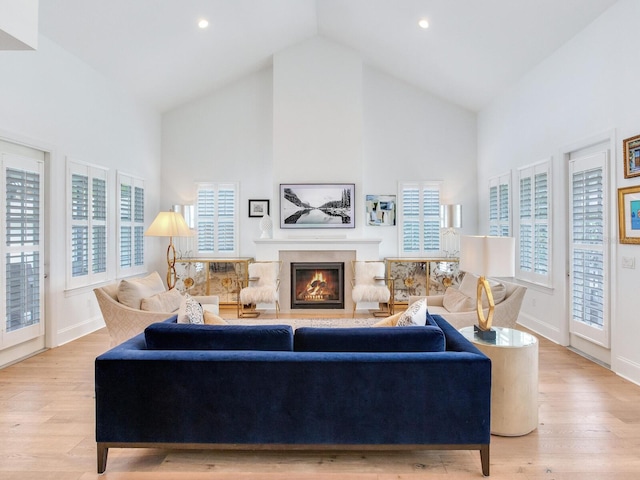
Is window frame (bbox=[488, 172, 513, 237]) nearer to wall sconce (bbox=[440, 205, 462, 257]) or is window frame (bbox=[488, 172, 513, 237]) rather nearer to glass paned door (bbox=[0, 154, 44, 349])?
wall sconce (bbox=[440, 205, 462, 257])

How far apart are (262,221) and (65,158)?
10.0 feet

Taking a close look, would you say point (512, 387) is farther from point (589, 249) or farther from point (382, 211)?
point (382, 211)

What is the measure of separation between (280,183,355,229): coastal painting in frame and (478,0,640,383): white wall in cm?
252

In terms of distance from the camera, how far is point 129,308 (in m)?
3.68

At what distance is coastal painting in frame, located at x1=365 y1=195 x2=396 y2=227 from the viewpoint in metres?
7.33

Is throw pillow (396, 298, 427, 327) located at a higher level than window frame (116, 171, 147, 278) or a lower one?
lower

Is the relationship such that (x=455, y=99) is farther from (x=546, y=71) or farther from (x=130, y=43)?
(x=130, y=43)

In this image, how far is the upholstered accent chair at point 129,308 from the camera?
3637 millimetres

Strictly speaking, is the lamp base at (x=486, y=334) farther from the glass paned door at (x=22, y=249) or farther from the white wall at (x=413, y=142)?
the white wall at (x=413, y=142)

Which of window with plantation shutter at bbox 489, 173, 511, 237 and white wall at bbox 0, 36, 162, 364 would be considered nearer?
white wall at bbox 0, 36, 162, 364

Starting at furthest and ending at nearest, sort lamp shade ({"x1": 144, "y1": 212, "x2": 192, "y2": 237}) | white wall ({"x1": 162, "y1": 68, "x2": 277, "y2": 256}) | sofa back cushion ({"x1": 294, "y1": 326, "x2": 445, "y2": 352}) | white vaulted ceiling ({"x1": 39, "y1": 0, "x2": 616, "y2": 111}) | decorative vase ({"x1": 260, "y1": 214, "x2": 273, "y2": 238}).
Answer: white wall ({"x1": 162, "y1": 68, "x2": 277, "y2": 256})
decorative vase ({"x1": 260, "y1": 214, "x2": 273, "y2": 238})
lamp shade ({"x1": 144, "y1": 212, "x2": 192, "y2": 237})
white vaulted ceiling ({"x1": 39, "y1": 0, "x2": 616, "y2": 111})
sofa back cushion ({"x1": 294, "y1": 326, "x2": 445, "y2": 352})

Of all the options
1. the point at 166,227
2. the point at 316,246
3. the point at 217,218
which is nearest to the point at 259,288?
the point at 316,246

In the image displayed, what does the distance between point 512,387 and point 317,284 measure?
4371 mm

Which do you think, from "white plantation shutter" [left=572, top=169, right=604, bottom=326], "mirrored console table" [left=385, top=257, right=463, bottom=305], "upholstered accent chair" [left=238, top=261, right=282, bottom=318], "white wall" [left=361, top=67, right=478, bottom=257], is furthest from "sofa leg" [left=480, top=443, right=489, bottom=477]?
"white wall" [left=361, top=67, right=478, bottom=257]
